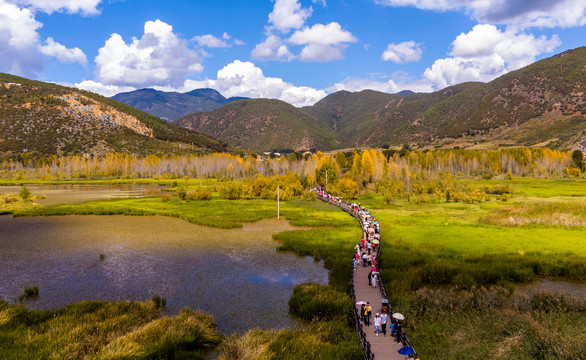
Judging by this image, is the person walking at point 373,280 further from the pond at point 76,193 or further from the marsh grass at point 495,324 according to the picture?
the pond at point 76,193

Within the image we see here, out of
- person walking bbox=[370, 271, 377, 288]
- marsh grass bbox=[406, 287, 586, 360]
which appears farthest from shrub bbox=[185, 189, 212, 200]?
marsh grass bbox=[406, 287, 586, 360]

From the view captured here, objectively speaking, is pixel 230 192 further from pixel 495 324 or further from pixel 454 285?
pixel 495 324

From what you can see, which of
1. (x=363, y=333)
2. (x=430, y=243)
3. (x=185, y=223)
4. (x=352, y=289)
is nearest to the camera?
(x=363, y=333)

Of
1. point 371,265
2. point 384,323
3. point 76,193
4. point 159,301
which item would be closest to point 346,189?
point 371,265

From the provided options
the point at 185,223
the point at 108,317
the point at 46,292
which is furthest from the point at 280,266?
the point at 185,223

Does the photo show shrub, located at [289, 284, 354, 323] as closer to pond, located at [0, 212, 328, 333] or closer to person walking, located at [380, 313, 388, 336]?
pond, located at [0, 212, 328, 333]

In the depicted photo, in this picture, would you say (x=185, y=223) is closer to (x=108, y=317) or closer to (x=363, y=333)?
(x=108, y=317)
